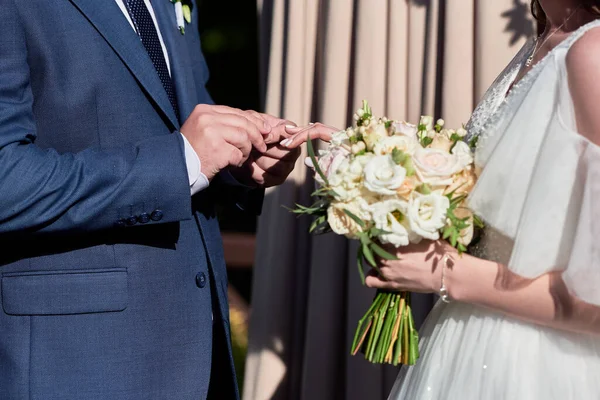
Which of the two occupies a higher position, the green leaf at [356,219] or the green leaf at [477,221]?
the green leaf at [356,219]

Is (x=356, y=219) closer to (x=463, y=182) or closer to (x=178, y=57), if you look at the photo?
(x=463, y=182)

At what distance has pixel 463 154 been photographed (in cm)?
183

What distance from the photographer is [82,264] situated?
6.49 ft

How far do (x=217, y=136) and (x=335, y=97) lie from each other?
38.6 inches

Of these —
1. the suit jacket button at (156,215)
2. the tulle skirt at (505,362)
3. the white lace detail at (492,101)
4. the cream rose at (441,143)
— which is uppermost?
the white lace detail at (492,101)

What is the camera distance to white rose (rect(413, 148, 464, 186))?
5.82 ft

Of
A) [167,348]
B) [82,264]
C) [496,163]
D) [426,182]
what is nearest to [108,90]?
[82,264]

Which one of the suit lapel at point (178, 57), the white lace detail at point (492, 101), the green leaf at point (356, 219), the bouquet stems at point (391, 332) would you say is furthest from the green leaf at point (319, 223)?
the suit lapel at point (178, 57)

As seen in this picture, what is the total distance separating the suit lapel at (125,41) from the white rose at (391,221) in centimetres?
67

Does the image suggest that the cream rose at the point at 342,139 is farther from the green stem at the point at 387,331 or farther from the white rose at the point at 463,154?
the green stem at the point at 387,331

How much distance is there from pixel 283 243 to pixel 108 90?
127 cm

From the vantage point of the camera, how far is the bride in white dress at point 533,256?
168 cm

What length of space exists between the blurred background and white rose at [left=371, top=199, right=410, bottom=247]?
964mm

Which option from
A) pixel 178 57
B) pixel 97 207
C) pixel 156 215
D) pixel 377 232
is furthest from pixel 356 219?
pixel 178 57
